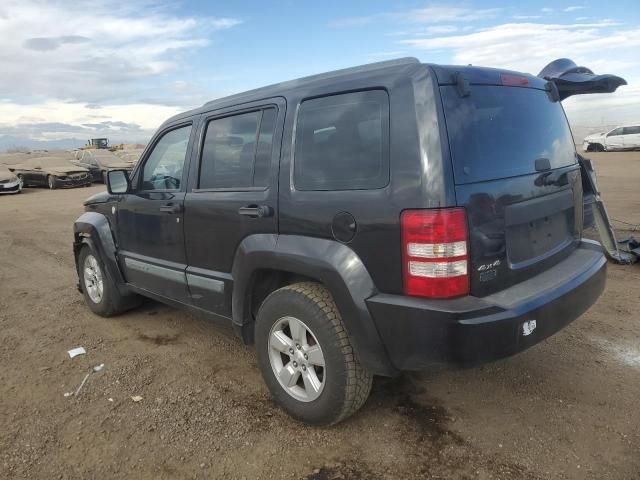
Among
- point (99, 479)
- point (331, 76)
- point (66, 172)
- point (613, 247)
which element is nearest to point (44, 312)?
point (99, 479)

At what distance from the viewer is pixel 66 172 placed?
67.1 feet

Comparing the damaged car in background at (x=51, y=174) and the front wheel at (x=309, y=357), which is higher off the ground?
the damaged car in background at (x=51, y=174)

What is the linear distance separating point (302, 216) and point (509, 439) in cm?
168

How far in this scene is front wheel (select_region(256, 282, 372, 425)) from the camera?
2639 mm

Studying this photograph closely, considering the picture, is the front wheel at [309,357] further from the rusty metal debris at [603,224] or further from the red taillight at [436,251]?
the rusty metal debris at [603,224]

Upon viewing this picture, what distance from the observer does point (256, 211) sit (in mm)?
2996

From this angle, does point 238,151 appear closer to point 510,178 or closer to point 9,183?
point 510,178

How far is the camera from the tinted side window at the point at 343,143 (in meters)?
2.48

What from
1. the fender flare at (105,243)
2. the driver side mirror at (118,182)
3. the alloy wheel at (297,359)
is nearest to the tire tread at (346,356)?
the alloy wheel at (297,359)

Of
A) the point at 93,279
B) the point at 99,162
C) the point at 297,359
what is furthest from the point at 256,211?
the point at 99,162

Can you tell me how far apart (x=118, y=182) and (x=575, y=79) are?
491 centimetres

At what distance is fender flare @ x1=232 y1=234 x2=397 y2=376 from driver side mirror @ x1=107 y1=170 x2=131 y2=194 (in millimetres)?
1955

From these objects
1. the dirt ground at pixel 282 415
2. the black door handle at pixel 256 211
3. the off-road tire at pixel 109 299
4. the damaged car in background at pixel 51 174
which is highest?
the damaged car in background at pixel 51 174

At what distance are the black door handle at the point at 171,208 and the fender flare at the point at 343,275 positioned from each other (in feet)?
3.38
